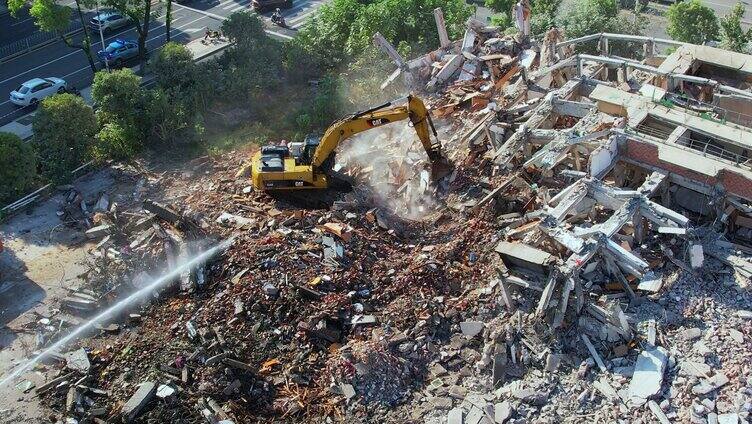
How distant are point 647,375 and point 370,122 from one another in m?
9.60

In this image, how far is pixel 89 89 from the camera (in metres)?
31.8

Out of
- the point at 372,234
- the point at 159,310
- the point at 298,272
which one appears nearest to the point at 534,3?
the point at 372,234

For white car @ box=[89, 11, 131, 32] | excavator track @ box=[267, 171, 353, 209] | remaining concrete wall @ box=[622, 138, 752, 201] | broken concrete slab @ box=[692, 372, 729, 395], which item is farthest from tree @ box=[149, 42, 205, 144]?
broken concrete slab @ box=[692, 372, 729, 395]

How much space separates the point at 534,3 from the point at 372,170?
14718 mm

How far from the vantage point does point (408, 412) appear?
610 inches

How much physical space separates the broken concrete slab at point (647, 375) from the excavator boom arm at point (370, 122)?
839 centimetres

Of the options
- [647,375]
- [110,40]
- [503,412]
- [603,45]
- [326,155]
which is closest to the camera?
[503,412]

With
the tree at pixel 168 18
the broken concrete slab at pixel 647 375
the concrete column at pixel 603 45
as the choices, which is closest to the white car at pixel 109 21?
the tree at pixel 168 18

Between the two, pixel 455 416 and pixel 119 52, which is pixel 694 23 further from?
pixel 119 52

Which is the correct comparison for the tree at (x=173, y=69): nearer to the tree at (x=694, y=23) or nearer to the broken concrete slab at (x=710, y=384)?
the tree at (x=694, y=23)

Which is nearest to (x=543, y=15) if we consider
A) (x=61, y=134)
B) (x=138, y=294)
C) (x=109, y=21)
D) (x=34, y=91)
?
(x=61, y=134)

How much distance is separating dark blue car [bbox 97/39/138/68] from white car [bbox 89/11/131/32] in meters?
3.16

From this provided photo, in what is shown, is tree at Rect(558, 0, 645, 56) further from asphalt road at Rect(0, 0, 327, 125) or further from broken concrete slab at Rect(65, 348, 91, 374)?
broken concrete slab at Rect(65, 348, 91, 374)

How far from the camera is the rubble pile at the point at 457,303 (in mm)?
15562
